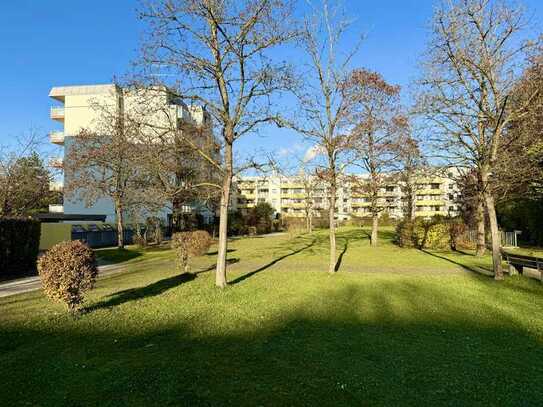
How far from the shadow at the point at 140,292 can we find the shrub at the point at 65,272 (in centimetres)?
74

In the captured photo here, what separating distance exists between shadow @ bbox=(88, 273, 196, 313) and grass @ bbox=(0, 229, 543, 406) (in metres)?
0.05

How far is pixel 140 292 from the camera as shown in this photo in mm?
9211

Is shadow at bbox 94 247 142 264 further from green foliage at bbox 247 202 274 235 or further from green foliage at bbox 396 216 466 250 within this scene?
green foliage at bbox 247 202 274 235

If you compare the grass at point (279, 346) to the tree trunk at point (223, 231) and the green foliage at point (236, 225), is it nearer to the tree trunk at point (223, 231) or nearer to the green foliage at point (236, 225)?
the tree trunk at point (223, 231)

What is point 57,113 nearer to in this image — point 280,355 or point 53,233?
point 53,233

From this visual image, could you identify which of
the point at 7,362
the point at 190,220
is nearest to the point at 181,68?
the point at 7,362

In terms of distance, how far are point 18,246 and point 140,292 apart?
7264mm

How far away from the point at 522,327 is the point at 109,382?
21.5 feet

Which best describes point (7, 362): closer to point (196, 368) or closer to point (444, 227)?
point (196, 368)

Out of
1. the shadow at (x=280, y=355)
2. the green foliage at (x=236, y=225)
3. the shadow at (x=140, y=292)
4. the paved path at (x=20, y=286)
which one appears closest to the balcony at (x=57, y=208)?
the green foliage at (x=236, y=225)

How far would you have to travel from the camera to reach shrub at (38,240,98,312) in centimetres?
645

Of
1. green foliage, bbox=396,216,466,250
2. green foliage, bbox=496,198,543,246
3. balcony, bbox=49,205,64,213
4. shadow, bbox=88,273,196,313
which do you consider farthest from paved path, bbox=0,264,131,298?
balcony, bbox=49,205,64,213

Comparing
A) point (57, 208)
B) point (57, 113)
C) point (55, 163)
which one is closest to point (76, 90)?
point (57, 113)

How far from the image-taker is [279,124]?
32.8 feet
